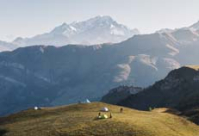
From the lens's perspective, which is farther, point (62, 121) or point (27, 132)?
point (62, 121)

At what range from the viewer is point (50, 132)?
302ft

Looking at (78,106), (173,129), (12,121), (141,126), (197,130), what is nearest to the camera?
(141,126)

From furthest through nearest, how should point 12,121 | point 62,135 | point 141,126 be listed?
point 12,121 < point 141,126 < point 62,135

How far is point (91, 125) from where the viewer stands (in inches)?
3743

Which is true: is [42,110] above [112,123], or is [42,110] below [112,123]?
above

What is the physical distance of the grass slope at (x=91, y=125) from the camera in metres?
91.1

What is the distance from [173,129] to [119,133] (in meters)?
19.1

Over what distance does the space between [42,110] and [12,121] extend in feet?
46.7

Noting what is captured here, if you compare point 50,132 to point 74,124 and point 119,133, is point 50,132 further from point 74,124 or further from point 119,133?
point 119,133

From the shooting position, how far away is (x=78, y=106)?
5054 inches

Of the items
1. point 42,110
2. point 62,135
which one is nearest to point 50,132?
point 62,135

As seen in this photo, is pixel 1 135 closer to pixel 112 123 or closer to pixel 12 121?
pixel 12 121

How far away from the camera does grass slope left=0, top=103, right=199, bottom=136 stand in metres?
91.1

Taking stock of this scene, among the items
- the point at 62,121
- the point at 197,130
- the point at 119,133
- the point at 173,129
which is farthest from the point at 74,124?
the point at 197,130
